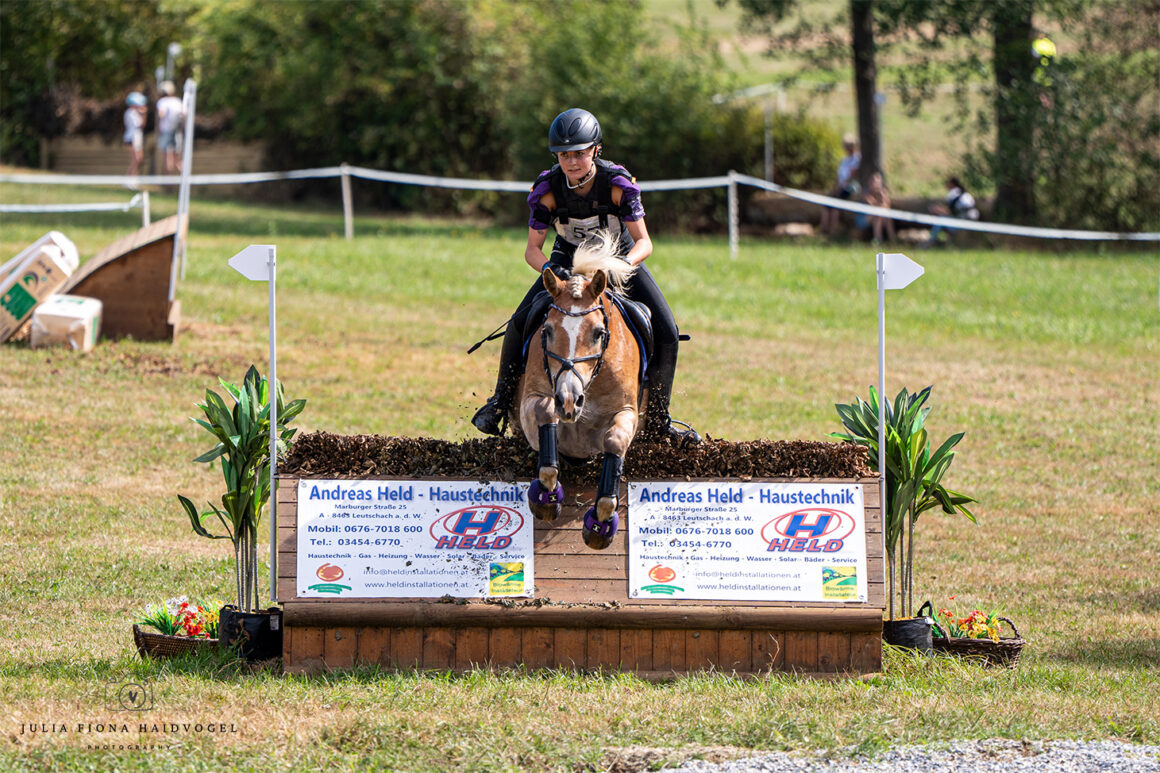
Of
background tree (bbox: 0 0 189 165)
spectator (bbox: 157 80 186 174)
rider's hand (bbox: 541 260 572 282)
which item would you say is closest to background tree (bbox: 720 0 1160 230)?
spectator (bbox: 157 80 186 174)

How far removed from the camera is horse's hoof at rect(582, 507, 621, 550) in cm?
612

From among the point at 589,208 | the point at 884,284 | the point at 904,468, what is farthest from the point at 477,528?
the point at 884,284

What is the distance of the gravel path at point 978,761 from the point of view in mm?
5188

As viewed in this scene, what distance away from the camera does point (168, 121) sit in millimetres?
27781

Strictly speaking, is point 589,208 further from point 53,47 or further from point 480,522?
point 53,47

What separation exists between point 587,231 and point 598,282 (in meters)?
0.79

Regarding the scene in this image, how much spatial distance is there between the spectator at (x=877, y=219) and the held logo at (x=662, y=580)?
1812 cm

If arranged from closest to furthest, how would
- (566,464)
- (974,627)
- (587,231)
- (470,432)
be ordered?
(566,464)
(587,231)
(974,627)
(470,432)

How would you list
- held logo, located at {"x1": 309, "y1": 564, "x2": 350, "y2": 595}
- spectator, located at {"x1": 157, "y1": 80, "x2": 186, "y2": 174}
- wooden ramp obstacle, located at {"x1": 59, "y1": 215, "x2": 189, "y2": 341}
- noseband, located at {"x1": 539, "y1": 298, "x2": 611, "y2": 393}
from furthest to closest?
spectator, located at {"x1": 157, "y1": 80, "x2": 186, "y2": 174}
wooden ramp obstacle, located at {"x1": 59, "y1": 215, "x2": 189, "y2": 341}
held logo, located at {"x1": 309, "y1": 564, "x2": 350, "y2": 595}
noseband, located at {"x1": 539, "y1": 298, "x2": 611, "y2": 393}

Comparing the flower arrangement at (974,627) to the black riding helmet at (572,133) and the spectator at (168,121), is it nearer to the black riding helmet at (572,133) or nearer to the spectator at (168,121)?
the black riding helmet at (572,133)

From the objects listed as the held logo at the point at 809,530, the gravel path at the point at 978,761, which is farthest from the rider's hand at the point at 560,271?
the gravel path at the point at 978,761

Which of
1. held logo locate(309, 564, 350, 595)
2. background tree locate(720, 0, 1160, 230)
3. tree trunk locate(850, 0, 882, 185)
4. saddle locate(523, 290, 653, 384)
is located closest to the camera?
held logo locate(309, 564, 350, 595)

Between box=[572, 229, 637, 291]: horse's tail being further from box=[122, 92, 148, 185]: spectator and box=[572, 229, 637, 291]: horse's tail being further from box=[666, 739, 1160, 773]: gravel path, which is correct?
box=[122, 92, 148, 185]: spectator

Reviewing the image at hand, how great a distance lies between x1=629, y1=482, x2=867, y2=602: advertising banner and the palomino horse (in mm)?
302
